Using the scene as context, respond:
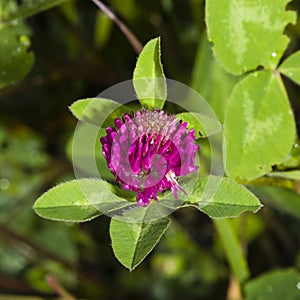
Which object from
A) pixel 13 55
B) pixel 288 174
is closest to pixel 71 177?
pixel 13 55

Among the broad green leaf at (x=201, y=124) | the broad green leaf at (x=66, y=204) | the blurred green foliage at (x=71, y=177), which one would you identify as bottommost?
the blurred green foliage at (x=71, y=177)

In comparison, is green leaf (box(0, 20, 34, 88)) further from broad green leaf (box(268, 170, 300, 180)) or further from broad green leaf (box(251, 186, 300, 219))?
broad green leaf (box(251, 186, 300, 219))

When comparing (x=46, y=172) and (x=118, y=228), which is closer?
(x=118, y=228)

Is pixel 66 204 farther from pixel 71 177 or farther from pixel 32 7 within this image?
pixel 71 177

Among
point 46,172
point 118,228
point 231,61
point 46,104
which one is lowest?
point 46,172

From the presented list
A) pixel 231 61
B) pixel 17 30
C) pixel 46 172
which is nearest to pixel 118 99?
pixel 231 61

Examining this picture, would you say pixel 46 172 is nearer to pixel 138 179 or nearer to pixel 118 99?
pixel 118 99

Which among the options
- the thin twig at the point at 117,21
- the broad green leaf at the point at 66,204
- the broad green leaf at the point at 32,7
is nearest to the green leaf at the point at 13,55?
the broad green leaf at the point at 32,7

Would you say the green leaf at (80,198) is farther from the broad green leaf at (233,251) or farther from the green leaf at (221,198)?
the broad green leaf at (233,251)
